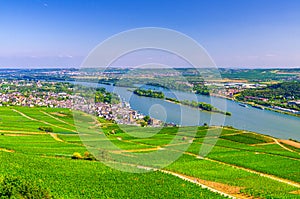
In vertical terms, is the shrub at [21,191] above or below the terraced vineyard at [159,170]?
above

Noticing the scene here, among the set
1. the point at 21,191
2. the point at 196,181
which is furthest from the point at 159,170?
the point at 21,191

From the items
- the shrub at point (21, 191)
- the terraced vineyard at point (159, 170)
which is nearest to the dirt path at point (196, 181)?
the terraced vineyard at point (159, 170)

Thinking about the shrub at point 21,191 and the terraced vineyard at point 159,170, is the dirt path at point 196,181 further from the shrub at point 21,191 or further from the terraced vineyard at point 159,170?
the shrub at point 21,191

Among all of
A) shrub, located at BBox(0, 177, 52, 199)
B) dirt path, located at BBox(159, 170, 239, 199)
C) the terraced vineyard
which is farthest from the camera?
dirt path, located at BBox(159, 170, 239, 199)

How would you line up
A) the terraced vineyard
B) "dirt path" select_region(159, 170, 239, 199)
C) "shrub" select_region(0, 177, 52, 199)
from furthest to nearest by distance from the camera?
"dirt path" select_region(159, 170, 239, 199) → the terraced vineyard → "shrub" select_region(0, 177, 52, 199)

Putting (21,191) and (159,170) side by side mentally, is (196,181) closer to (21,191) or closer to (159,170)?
(159,170)

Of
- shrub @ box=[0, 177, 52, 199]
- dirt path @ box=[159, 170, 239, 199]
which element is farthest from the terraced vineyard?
shrub @ box=[0, 177, 52, 199]

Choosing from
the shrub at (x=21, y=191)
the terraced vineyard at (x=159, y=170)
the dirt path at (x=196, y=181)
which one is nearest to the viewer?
the shrub at (x=21, y=191)

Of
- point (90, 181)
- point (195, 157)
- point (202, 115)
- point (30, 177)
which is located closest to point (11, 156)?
point (30, 177)

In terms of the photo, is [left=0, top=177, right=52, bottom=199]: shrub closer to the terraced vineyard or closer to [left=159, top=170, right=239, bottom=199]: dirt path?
the terraced vineyard
